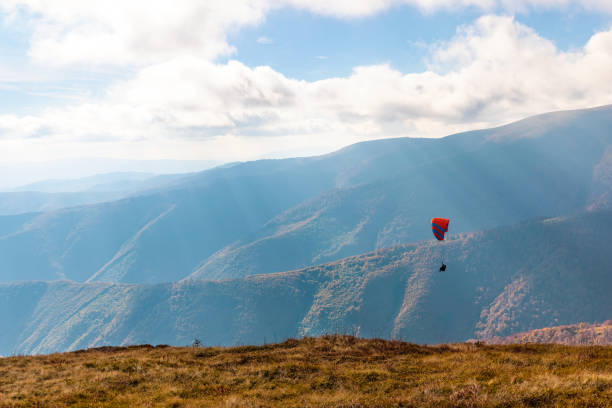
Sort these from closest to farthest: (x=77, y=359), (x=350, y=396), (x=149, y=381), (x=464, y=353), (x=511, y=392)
Result: 1. (x=511, y=392)
2. (x=350, y=396)
3. (x=149, y=381)
4. (x=464, y=353)
5. (x=77, y=359)

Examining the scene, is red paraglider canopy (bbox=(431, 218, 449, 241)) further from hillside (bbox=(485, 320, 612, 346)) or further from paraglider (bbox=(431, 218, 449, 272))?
hillside (bbox=(485, 320, 612, 346))

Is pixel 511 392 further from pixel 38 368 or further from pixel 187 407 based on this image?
pixel 38 368

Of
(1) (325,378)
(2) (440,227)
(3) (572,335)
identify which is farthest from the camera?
(3) (572,335)

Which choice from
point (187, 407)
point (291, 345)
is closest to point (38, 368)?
point (187, 407)

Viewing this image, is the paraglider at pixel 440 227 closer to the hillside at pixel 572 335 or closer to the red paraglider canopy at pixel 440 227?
the red paraglider canopy at pixel 440 227

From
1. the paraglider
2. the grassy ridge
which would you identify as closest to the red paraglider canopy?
the paraglider

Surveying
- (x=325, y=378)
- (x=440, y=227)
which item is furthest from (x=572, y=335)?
(x=325, y=378)

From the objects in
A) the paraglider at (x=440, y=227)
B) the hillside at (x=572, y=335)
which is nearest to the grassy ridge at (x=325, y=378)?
the paraglider at (x=440, y=227)

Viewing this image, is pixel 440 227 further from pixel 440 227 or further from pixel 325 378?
pixel 325 378
